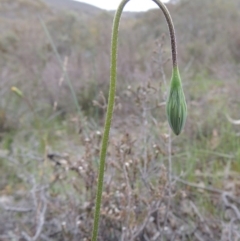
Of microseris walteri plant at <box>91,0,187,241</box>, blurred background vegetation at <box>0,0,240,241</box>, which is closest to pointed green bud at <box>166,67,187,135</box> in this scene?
microseris walteri plant at <box>91,0,187,241</box>

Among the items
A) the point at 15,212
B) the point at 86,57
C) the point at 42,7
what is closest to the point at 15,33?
the point at 86,57

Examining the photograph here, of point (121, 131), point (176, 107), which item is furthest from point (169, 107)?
point (121, 131)

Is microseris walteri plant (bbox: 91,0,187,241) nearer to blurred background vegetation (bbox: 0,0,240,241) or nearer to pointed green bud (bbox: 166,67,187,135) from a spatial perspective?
pointed green bud (bbox: 166,67,187,135)

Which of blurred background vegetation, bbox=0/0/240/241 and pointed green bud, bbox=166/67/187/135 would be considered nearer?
pointed green bud, bbox=166/67/187/135

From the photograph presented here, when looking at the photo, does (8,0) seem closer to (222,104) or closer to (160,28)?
(160,28)

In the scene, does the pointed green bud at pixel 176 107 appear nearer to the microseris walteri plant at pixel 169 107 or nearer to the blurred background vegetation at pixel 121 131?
the microseris walteri plant at pixel 169 107

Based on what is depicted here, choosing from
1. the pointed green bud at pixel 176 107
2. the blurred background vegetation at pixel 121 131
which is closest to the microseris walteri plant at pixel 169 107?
the pointed green bud at pixel 176 107
